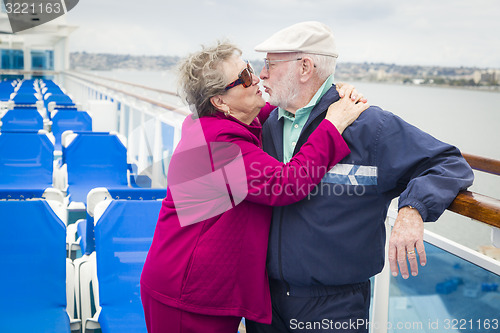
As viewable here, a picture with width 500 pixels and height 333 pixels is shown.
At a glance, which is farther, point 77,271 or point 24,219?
point 77,271

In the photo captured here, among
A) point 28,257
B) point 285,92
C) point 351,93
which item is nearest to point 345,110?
point 351,93

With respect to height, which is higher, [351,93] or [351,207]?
[351,93]

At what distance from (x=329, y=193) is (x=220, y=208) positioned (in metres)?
0.29

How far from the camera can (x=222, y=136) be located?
1.32 metres

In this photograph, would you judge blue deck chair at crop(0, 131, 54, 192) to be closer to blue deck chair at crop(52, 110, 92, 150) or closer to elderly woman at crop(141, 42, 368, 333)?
blue deck chair at crop(52, 110, 92, 150)

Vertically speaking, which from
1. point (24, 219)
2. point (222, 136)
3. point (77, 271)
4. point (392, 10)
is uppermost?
point (392, 10)

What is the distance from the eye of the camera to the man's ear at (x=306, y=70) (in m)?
1.42

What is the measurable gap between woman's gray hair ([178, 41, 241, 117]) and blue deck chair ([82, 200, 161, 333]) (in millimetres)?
916

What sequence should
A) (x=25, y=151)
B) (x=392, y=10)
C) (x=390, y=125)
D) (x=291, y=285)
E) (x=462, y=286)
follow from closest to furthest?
1. (x=390, y=125)
2. (x=291, y=285)
3. (x=462, y=286)
4. (x=25, y=151)
5. (x=392, y=10)

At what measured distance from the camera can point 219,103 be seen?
1445 millimetres

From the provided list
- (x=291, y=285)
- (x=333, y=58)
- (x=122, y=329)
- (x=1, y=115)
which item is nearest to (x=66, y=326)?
(x=122, y=329)

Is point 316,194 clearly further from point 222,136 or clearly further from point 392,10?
point 392,10

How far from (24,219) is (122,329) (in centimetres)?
60

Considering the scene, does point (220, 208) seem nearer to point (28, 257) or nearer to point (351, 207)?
point (351, 207)
